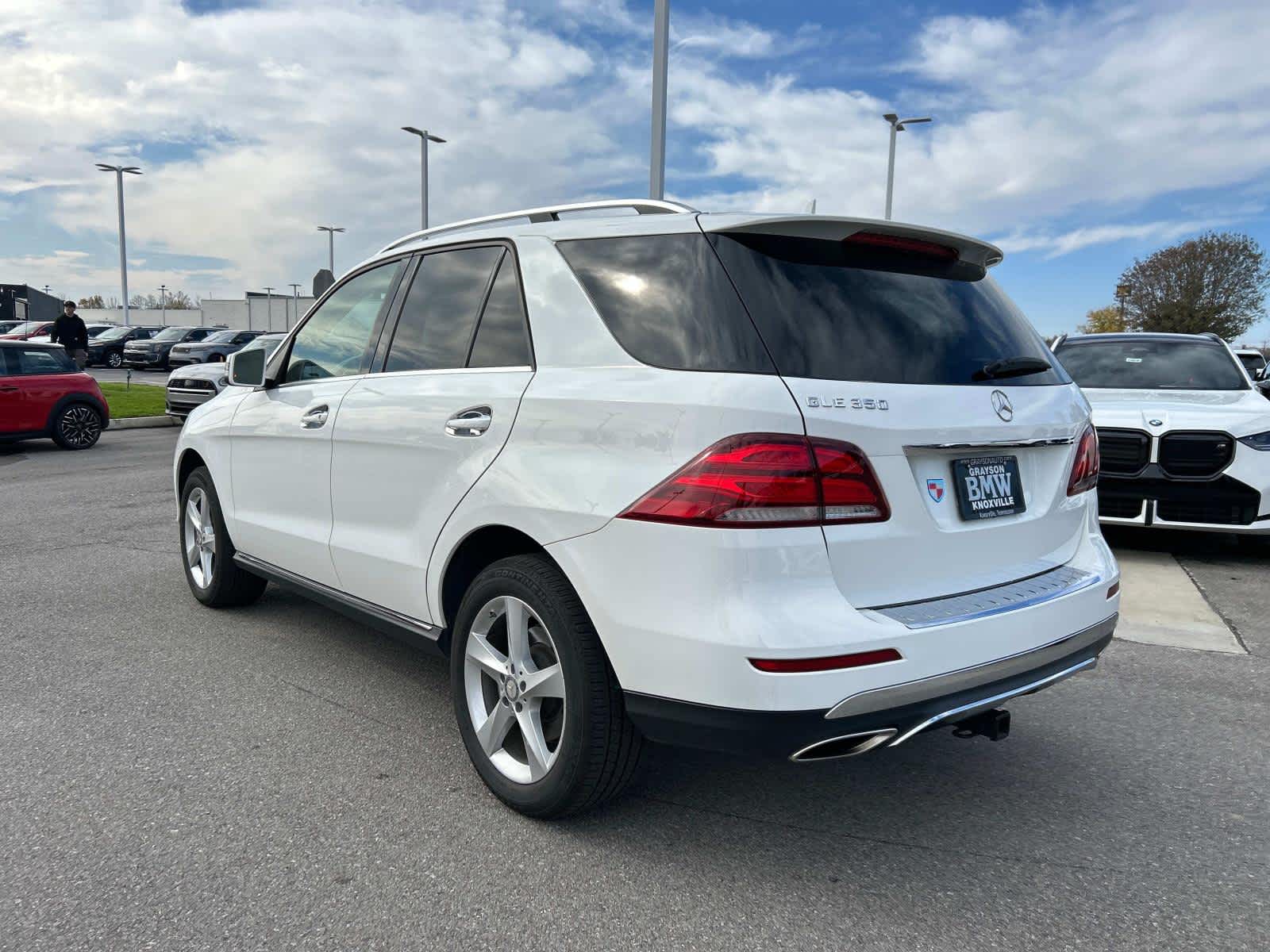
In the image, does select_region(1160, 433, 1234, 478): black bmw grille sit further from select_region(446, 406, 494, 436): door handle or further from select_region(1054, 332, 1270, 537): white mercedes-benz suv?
select_region(446, 406, 494, 436): door handle

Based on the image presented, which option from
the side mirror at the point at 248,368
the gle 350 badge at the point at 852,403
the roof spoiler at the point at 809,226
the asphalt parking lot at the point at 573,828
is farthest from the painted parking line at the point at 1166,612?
the side mirror at the point at 248,368

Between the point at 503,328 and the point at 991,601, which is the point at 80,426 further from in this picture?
the point at 991,601

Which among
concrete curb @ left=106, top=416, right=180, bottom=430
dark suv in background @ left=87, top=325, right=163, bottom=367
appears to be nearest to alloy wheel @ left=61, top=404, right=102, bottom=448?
concrete curb @ left=106, top=416, right=180, bottom=430

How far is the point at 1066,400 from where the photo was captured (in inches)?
123

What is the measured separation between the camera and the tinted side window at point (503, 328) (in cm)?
307

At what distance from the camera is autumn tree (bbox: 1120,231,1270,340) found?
50.3 meters

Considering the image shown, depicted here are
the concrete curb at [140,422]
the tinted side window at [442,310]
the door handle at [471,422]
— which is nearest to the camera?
the door handle at [471,422]

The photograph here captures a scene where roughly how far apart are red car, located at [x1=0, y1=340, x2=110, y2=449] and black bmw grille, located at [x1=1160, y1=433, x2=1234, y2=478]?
1311 centimetres

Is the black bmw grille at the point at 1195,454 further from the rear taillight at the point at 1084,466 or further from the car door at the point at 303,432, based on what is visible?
the car door at the point at 303,432

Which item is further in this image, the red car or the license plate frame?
the red car

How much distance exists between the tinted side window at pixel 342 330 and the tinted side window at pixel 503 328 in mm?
822

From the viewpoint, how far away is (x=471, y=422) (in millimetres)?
3068

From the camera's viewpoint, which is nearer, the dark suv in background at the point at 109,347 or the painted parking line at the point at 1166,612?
the painted parking line at the point at 1166,612

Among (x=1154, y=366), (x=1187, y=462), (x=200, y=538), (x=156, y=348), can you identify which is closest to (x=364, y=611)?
(x=200, y=538)
